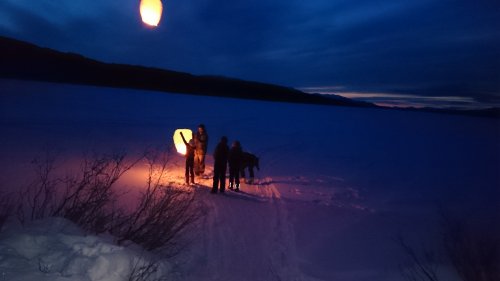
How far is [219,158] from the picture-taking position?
424 inches

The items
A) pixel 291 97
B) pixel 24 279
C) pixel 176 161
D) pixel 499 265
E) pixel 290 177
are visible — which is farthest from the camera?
pixel 291 97

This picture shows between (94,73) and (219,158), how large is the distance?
106 m

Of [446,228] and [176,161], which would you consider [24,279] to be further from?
[176,161]

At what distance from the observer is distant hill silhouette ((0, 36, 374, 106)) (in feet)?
304

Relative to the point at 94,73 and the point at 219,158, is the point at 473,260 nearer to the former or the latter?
the point at 219,158

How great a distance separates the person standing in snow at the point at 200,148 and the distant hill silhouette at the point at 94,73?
81604mm

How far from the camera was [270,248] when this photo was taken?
739 centimetres

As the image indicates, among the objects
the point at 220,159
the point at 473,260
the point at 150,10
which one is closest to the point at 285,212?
the point at 220,159

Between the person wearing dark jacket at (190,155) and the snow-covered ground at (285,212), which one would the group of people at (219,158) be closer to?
the person wearing dark jacket at (190,155)

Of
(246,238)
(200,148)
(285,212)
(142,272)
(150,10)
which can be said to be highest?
(150,10)

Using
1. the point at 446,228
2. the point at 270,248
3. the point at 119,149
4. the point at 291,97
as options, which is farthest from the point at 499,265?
the point at 291,97

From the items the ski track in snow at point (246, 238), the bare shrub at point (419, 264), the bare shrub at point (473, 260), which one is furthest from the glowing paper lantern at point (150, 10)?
the bare shrub at point (473, 260)

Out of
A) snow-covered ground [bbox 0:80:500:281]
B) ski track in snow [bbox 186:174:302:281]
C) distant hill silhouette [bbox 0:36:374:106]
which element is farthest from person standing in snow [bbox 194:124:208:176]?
distant hill silhouette [bbox 0:36:374:106]

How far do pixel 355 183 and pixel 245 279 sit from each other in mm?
9539
